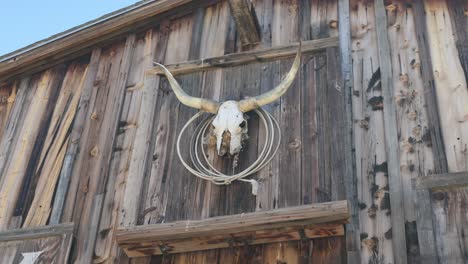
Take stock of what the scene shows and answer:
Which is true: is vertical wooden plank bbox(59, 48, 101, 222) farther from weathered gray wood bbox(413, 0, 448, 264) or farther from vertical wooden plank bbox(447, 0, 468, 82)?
vertical wooden plank bbox(447, 0, 468, 82)

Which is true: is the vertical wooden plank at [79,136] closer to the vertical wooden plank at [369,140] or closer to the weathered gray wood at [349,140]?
the weathered gray wood at [349,140]

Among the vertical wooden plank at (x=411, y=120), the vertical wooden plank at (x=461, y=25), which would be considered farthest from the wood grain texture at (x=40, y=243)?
the vertical wooden plank at (x=461, y=25)

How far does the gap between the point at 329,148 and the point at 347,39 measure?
61.6 inches

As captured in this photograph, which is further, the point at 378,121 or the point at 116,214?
the point at 116,214

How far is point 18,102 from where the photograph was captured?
9.01m

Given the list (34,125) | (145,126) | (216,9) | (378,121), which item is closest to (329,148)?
(378,121)

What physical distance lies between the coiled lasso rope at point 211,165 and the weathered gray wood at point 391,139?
3.57 feet

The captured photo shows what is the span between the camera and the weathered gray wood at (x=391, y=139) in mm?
5895

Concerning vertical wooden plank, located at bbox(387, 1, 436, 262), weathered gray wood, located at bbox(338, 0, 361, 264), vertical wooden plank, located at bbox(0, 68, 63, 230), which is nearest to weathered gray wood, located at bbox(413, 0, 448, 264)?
vertical wooden plank, located at bbox(387, 1, 436, 262)

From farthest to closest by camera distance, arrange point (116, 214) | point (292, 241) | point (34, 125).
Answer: point (34, 125) → point (116, 214) → point (292, 241)

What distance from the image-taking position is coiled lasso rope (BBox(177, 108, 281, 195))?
6633 mm

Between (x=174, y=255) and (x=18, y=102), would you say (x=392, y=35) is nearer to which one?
(x=174, y=255)

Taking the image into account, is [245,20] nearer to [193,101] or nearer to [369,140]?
[193,101]

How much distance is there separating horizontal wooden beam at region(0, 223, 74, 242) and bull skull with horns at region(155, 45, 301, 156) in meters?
1.86
